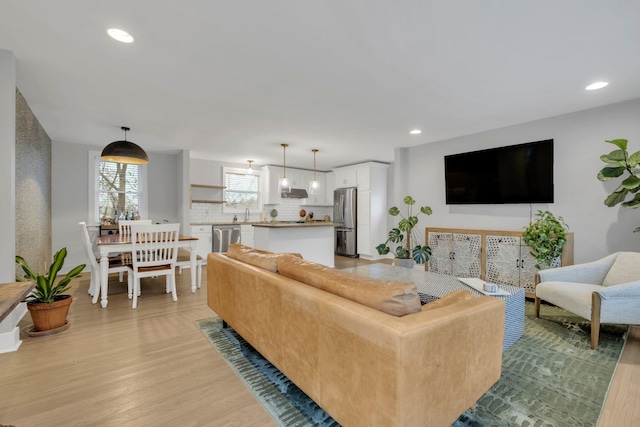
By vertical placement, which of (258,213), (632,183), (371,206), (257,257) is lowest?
(257,257)

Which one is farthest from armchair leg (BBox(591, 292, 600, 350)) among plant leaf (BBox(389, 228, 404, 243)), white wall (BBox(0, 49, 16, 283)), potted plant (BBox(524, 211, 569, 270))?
white wall (BBox(0, 49, 16, 283))

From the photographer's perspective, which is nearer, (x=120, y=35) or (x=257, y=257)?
(x=120, y=35)

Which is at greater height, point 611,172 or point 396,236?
point 611,172

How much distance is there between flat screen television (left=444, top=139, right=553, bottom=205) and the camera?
384cm

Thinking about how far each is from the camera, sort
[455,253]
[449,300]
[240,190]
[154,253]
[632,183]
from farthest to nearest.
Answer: [240,190], [455,253], [154,253], [632,183], [449,300]

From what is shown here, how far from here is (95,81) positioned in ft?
9.14

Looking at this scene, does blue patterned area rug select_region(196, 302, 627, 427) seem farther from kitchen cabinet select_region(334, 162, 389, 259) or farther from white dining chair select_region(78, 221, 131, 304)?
kitchen cabinet select_region(334, 162, 389, 259)

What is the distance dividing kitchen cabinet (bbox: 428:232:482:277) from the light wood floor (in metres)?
1.68

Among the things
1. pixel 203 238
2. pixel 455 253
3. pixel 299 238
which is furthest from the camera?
pixel 203 238

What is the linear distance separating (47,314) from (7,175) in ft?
4.16

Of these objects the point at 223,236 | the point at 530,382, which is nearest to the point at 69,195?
the point at 223,236

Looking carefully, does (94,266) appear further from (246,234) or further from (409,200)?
(409,200)

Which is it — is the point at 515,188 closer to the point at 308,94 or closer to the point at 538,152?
the point at 538,152

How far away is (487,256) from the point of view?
404 cm
